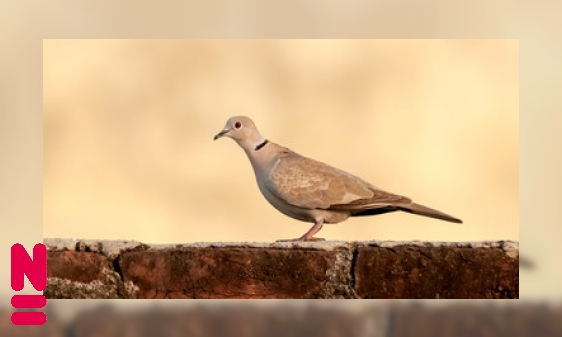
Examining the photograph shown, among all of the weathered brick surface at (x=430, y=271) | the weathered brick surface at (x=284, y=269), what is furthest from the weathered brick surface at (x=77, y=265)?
the weathered brick surface at (x=430, y=271)

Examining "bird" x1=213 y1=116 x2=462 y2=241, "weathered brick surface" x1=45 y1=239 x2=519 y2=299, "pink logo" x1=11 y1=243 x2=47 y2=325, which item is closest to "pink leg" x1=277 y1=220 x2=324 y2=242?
"bird" x1=213 y1=116 x2=462 y2=241

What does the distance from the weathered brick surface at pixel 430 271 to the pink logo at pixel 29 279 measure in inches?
50.1

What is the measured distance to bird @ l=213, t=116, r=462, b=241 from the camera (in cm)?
438

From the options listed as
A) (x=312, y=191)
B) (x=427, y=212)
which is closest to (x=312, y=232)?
(x=312, y=191)

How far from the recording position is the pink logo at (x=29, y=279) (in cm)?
407

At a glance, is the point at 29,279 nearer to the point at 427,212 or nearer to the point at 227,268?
the point at 227,268

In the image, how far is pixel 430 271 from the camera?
402 cm

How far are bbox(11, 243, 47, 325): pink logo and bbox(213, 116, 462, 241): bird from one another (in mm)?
996

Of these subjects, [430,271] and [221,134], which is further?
[221,134]

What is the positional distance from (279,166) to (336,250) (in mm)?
641

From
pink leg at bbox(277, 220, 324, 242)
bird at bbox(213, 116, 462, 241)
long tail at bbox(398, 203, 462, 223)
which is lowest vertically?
pink leg at bbox(277, 220, 324, 242)

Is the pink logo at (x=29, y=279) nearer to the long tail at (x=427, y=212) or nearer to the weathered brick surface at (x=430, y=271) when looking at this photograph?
the weathered brick surface at (x=430, y=271)

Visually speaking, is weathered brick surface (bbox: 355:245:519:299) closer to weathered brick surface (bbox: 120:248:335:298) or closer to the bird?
weathered brick surface (bbox: 120:248:335:298)

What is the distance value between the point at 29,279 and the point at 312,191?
1.26 m
